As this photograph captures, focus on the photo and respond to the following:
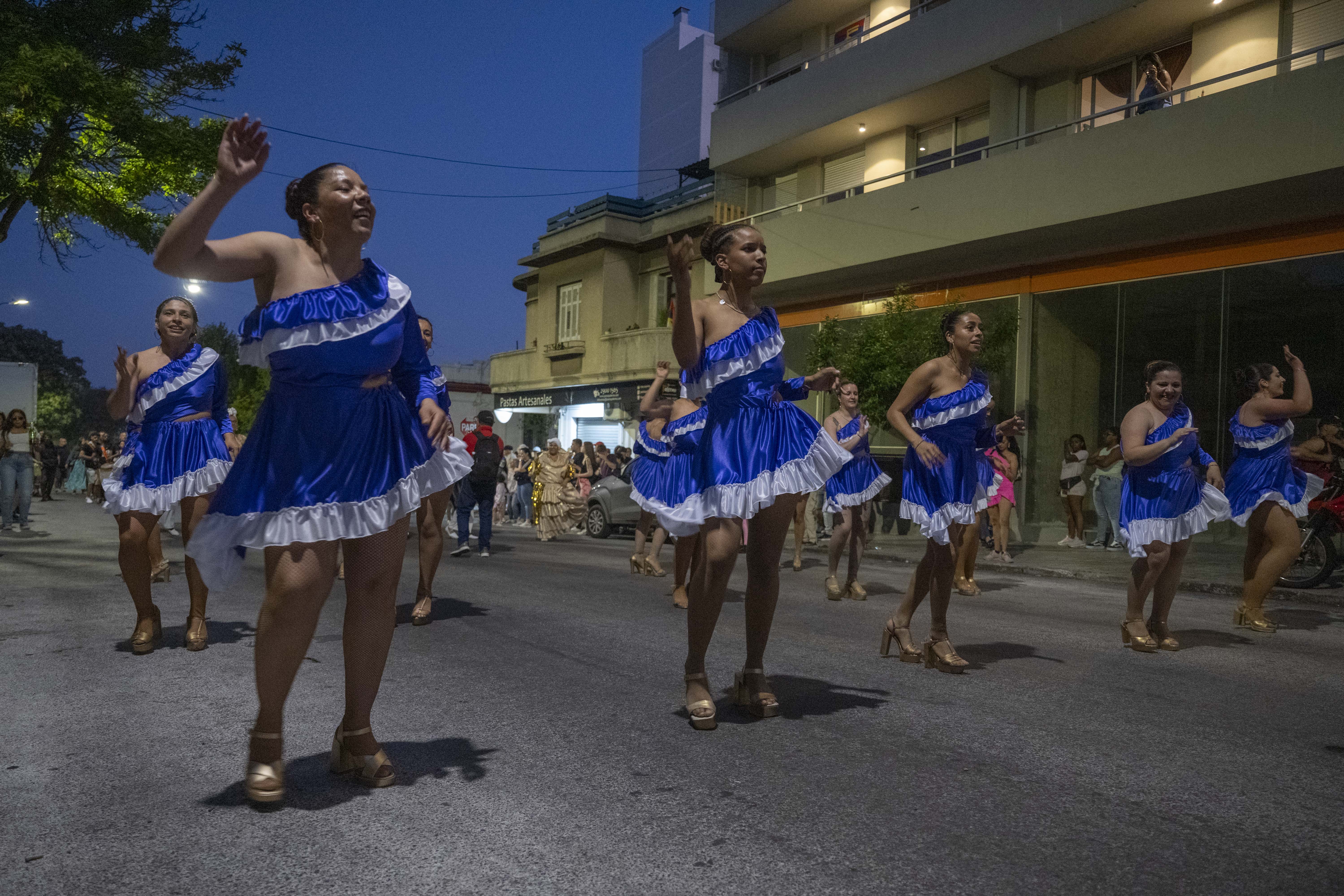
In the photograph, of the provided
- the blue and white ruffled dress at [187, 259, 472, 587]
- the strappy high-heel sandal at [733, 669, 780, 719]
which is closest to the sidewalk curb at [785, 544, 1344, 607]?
the strappy high-heel sandal at [733, 669, 780, 719]

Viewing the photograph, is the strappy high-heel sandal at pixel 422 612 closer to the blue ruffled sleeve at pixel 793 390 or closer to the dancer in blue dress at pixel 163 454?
the dancer in blue dress at pixel 163 454

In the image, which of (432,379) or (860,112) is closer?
(432,379)

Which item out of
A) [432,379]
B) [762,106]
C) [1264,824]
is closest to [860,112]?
[762,106]

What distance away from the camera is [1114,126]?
1514cm

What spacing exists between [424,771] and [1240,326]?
49.3ft

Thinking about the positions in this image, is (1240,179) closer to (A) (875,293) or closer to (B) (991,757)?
(A) (875,293)

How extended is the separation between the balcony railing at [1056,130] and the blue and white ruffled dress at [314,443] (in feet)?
27.0

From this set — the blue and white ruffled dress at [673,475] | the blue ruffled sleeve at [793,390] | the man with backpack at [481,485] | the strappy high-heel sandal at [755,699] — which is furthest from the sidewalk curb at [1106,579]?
the strappy high-heel sandal at [755,699]

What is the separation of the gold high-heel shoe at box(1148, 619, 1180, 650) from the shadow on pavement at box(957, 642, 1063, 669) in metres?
0.80

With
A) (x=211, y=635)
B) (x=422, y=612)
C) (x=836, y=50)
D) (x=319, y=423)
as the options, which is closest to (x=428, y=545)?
(x=422, y=612)

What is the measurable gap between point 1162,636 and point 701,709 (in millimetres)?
3989

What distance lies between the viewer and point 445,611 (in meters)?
7.62

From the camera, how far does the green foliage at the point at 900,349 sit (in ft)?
55.2

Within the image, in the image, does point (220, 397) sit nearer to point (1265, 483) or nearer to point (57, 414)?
point (1265, 483)
